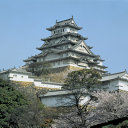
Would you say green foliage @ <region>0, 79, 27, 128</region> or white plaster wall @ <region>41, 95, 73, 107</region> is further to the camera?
white plaster wall @ <region>41, 95, 73, 107</region>

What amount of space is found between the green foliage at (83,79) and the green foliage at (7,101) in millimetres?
8506

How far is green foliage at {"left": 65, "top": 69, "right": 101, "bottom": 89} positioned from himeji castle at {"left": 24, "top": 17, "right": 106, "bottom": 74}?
11179 millimetres

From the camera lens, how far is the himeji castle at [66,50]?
62094mm

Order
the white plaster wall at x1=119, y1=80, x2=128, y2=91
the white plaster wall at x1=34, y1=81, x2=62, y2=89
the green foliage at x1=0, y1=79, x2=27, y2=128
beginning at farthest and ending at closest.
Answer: the white plaster wall at x1=119, y1=80, x2=128, y2=91 < the white plaster wall at x1=34, y1=81, x2=62, y2=89 < the green foliage at x1=0, y1=79, x2=27, y2=128

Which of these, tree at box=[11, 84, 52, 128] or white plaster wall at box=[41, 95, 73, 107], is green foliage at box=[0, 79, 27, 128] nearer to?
tree at box=[11, 84, 52, 128]

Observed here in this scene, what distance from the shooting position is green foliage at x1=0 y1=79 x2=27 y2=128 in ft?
124

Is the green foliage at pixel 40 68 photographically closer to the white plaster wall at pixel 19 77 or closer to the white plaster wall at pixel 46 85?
the white plaster wall at pixel 46 85

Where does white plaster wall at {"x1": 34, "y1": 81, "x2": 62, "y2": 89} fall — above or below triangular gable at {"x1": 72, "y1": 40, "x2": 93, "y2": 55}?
below

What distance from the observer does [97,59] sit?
68.1m

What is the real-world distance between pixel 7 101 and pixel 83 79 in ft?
40.3

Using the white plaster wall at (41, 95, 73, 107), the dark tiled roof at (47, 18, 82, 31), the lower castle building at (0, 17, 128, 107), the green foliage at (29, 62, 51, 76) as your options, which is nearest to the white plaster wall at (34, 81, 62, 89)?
the lower castle building at (0, 17, 128, 107)

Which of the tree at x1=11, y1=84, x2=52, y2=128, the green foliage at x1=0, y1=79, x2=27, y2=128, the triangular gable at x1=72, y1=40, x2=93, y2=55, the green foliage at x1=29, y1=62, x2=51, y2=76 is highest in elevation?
the triangular gable at x1=72, y1=40, x2=93, y2=55

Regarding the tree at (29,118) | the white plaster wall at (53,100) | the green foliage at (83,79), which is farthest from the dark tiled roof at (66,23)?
the tree at (29,118)

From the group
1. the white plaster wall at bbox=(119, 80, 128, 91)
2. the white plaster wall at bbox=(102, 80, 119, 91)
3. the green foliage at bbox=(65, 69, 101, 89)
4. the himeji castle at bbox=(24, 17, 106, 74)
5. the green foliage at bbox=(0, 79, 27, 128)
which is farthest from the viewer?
the himeji castle at bbox=(24, 17, 106, 74)
